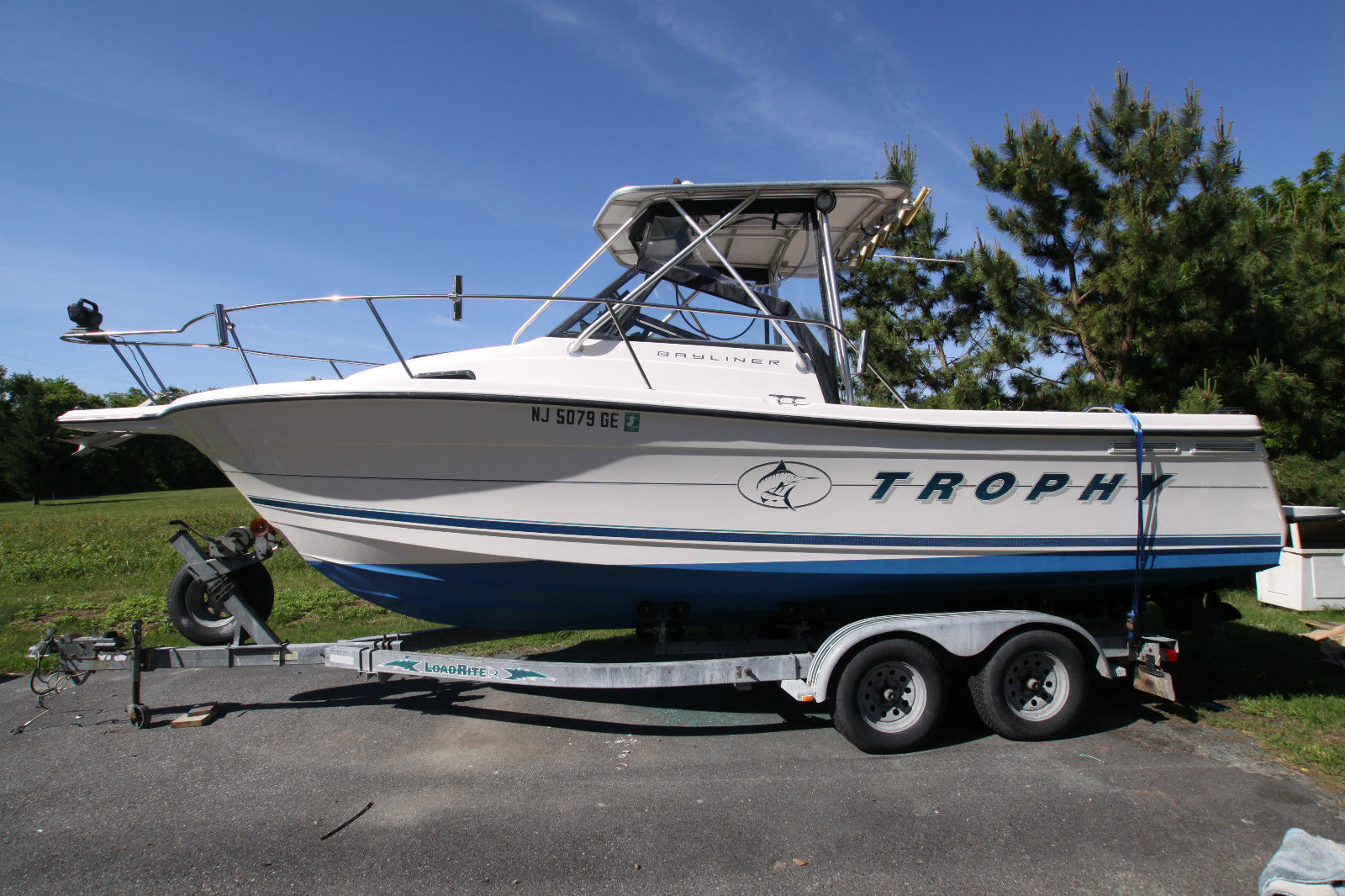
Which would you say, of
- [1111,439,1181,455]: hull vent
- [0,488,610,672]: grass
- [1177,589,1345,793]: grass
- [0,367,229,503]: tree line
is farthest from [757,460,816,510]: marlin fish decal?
[0,367,229,503]: tree line

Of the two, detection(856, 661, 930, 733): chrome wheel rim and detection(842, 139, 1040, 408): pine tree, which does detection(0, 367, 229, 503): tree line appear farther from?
detection(856, 661, 930, 733): chrome wheel rim

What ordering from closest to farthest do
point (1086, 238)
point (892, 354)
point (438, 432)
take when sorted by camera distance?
point (438, 432)
point (1086, 238)
point (892, 354)

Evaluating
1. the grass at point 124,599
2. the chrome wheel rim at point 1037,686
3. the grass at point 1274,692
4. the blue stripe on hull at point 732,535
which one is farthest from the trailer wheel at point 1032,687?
the grass at point 124,599

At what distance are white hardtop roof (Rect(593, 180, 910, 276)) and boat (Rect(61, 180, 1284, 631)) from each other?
0.03 metres

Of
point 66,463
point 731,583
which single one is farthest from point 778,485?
point 66,463

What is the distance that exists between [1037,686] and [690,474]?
230 cm

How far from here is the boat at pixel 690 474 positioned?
367 cm

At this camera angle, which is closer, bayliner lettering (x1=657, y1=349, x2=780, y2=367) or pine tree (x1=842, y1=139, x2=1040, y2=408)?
bayliner lettering (x1=657, y1=349, x2=780, y2=367)

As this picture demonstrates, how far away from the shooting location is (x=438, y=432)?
142 inches

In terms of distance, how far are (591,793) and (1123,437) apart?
3.39m

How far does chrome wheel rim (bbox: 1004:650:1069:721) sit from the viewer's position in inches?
159

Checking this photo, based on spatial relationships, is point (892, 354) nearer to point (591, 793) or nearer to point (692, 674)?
point (692, 674)

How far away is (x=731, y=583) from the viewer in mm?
3936

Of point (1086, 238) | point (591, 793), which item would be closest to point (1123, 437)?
point (591, 793)
